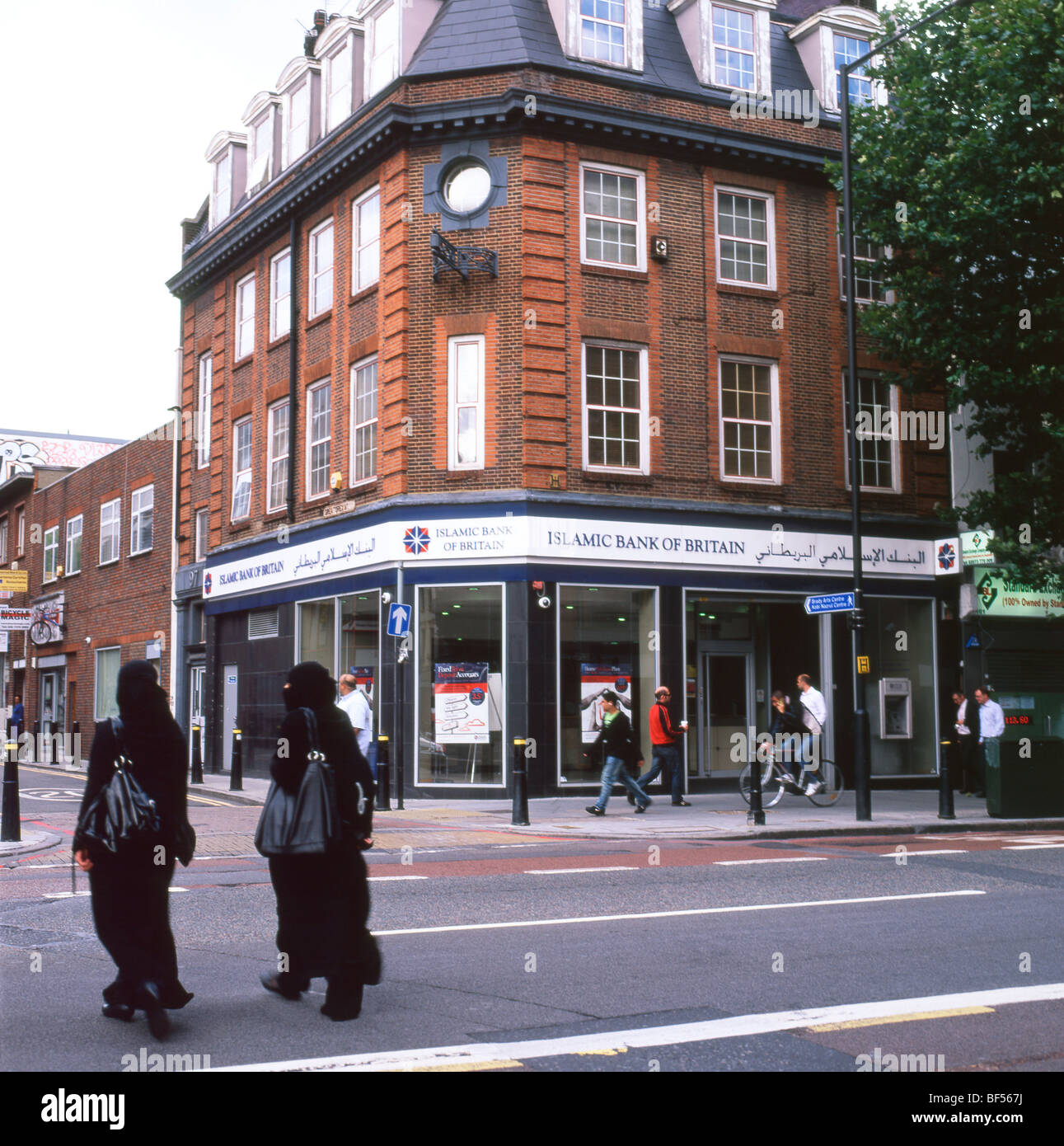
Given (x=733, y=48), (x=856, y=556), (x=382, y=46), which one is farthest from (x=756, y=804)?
(x=382, y=46)

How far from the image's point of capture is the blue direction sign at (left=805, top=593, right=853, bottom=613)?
59.3 ft

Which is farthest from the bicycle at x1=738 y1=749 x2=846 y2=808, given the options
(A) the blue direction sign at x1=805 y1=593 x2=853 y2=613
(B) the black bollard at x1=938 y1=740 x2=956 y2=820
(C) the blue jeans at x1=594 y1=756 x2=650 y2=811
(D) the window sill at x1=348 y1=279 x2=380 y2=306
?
(D) the window sill at x1=348 y1=279 x2=380 y2=306

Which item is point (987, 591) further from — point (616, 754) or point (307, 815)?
point (307, 815)

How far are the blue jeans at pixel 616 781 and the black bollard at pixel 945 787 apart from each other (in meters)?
3.92

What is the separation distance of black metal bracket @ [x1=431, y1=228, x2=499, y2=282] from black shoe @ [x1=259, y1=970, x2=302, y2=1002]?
642 inches

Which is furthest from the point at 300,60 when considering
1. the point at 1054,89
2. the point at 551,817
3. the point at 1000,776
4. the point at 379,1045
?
the point at 379,1045

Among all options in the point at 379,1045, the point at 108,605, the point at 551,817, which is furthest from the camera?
the point at 108,605

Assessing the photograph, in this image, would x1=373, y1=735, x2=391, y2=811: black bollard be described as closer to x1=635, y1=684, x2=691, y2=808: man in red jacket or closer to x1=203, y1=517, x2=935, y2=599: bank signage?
x1=635, y1=684, x2=691, y2=808: man in red jacket

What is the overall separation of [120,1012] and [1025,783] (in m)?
14.7

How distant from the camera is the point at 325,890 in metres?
6.07

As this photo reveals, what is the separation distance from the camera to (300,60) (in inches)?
1033

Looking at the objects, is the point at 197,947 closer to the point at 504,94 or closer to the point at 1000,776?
the point at 1000,776
